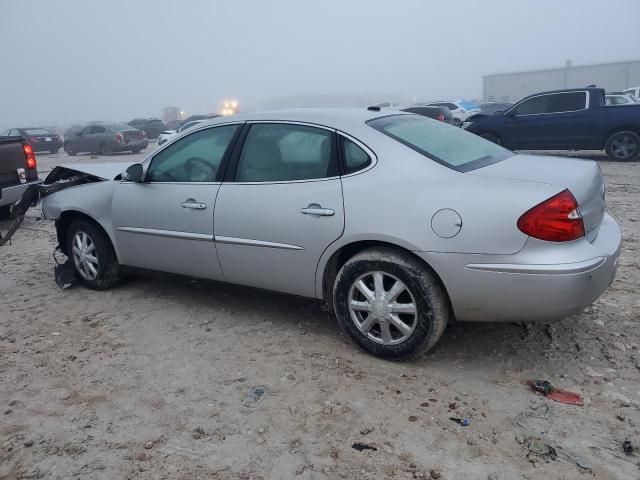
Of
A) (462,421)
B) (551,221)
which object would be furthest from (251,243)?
(551,221)

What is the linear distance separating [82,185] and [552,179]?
3.92m

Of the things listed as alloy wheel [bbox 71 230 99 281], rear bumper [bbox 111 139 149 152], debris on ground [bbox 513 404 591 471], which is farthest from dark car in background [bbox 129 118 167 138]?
debris on ground [bbox 513 404 591 471]

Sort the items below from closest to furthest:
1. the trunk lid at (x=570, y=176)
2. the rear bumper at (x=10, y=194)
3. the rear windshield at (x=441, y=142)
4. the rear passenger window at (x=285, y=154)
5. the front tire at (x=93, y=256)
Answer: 1. the trunk lid at (x=570, y=176)
2. the rear windshield at (x=441, y=142)
3. the rear passenger window at (x=285, y=154)
4. the front tire at (x=93, y=256)
5. the rear bumper at (x=10, y=194)

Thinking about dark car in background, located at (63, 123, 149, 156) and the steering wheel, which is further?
dark car in background, located at (63, 123, 149, 156)

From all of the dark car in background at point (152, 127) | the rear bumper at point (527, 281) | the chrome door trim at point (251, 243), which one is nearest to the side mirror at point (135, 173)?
the chrome door trim at point (251, 243)

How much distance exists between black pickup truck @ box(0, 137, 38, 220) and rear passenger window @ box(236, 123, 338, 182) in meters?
4.85

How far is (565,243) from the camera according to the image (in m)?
2.83

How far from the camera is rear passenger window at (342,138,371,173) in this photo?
10.9 feet

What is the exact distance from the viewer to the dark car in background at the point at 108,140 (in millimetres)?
22266

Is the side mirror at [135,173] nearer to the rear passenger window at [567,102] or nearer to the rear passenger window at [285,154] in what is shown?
the rear passenger window at [285,154]

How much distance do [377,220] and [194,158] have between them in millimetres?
1700

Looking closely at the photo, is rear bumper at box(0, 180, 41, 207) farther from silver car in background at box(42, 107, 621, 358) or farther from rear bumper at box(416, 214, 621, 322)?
rear bumper at box(416, 214, 621, 322)

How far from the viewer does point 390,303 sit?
3219 millimetres

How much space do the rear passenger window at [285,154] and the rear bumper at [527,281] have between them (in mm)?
952
